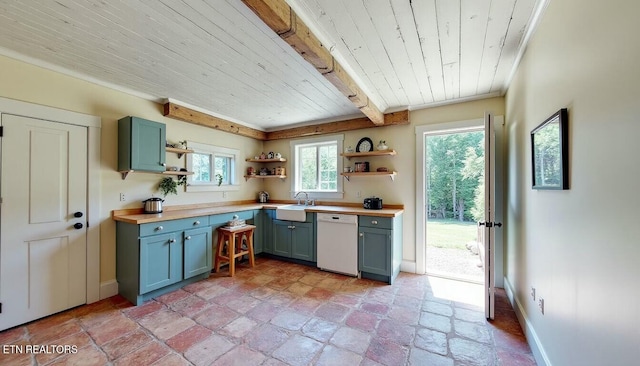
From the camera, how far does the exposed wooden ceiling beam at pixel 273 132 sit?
3367mm

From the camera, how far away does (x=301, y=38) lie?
1.64 metres

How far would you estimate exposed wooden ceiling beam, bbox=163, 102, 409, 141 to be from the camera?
3367 millimetres

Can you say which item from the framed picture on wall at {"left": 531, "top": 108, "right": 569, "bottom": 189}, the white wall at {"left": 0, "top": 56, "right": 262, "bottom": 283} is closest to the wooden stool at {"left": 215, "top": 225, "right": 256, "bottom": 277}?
the white wall at {"left": 0, "top": 56, "right": 262, "bottom": 283}

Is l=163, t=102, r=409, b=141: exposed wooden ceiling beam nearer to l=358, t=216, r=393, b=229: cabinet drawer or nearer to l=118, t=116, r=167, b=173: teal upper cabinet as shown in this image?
l=118, t=116, r=167, b=173: teal upper cabinet

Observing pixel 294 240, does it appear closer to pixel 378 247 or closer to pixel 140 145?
pixel 378 247

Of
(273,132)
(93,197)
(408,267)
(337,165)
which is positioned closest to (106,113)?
(93,197)

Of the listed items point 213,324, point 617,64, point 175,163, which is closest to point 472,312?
point 617,64

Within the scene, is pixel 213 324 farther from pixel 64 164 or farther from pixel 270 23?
pixel 270 23

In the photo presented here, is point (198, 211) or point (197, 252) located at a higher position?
point (198, 211)

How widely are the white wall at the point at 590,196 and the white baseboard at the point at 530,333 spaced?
2cm

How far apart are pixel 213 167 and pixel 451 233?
16.0 ft

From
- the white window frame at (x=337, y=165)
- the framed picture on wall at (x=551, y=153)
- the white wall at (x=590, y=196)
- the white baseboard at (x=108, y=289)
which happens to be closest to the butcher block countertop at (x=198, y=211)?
the white window frame at (x=337, y=165)

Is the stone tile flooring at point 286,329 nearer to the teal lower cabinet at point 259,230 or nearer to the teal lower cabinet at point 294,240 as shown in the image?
the teal lower cabinet at point 294,240

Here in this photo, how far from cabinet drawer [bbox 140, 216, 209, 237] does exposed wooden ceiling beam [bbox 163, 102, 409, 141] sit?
1451mm
